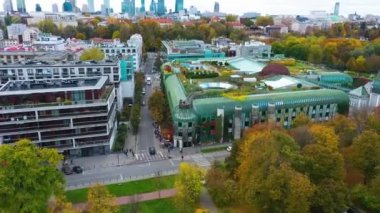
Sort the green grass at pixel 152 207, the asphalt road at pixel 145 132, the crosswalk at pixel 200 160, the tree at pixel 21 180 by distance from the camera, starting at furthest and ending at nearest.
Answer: the asphalt road at pixel 145 132 < the crosswalk at pixel 200 160 < the green grass at pixel 152 207 < the tree at pixel 21 180

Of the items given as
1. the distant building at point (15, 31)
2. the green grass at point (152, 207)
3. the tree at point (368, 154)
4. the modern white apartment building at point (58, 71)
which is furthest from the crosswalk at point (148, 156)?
the distant building at point (15, 31)

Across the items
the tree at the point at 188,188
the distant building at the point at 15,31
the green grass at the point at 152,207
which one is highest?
the distant building at the point at 15,31

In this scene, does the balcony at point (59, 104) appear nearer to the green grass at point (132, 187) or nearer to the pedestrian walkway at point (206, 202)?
the green grass at point (132, 187)

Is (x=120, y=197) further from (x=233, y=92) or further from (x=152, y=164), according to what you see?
(x=233, y=92)

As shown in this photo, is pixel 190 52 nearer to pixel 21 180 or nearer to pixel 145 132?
pixel 145 132

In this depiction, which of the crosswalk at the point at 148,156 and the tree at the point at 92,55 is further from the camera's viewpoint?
the tree at the point at 92,55

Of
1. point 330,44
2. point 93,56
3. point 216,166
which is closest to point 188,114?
point 216,166

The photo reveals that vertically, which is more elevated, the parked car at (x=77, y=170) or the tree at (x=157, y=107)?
the tree at (x=157, y=107)
